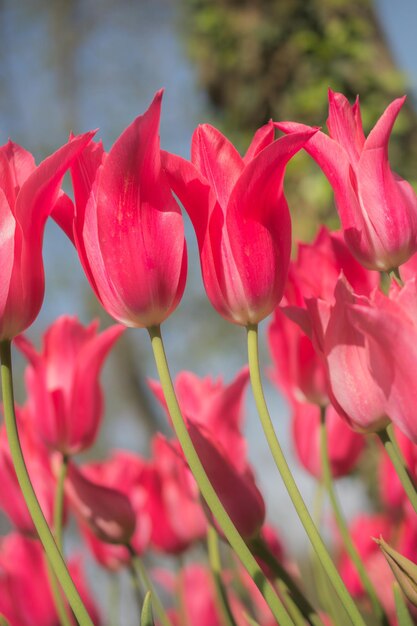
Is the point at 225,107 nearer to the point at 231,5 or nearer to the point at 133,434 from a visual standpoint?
the point at 231,5

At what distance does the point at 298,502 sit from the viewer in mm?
433

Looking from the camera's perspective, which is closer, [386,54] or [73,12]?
[386,54]

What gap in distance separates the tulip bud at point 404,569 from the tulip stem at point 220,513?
0.06 meters

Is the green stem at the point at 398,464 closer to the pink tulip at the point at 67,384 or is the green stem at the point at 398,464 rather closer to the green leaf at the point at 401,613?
the green leaf at the point at 401,613

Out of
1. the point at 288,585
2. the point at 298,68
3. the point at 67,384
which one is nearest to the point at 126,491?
the point at 67,384

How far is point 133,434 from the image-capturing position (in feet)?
17.9

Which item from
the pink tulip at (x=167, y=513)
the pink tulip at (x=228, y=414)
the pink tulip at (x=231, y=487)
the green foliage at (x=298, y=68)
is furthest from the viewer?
the green foliage at (x=298, y=68)

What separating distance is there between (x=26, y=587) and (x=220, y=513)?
57 cm

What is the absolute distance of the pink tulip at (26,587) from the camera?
2.90ft

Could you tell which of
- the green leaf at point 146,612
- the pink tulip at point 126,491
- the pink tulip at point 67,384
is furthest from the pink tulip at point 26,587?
the green leaf at point 146,612

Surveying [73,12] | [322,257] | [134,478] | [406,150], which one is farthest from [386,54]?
[73,12]

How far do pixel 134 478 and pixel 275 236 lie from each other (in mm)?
565

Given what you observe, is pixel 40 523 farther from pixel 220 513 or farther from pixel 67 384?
pixel 67 384

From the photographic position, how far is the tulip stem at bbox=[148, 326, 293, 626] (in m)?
0.41
